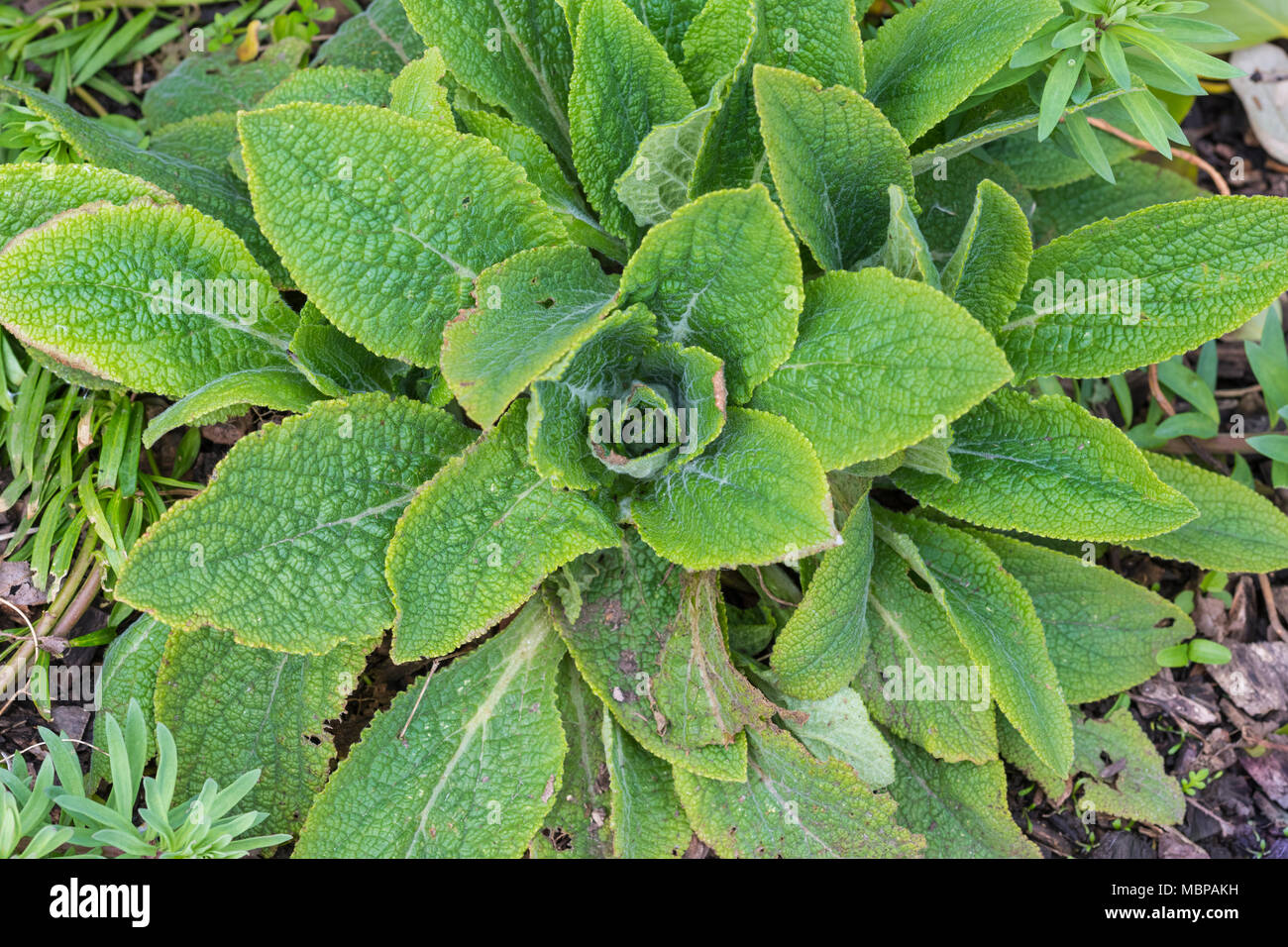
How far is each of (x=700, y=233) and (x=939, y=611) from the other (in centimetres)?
92

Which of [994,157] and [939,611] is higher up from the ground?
[994,157]

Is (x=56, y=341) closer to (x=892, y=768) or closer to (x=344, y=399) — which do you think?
(x=344, y=399)

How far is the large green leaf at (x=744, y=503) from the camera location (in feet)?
5.23

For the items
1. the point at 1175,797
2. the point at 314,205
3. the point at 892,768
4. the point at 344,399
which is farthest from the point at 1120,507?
the point at 314,205

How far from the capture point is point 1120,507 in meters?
1.80

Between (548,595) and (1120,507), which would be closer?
(1120,507)

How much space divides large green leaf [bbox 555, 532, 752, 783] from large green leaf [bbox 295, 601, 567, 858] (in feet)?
0.45

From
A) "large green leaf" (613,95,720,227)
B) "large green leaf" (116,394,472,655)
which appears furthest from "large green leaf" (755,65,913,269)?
"large green leaf" (116,394,472,655)

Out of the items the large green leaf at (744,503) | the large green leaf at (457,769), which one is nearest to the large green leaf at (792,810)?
the large green leaf at (457,769)

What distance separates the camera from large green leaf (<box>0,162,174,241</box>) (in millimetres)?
1800

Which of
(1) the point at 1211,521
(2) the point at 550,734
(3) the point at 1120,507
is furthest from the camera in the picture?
(1) the point at 1211,521

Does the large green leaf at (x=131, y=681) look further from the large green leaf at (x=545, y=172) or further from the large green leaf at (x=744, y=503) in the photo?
the large green leaf at (x=545, y=172)

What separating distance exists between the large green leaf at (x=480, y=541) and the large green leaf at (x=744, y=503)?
12 centimetres

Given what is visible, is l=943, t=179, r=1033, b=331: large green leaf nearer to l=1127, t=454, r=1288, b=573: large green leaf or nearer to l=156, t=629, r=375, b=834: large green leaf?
l=1127, t=454, r=1288, b=573: large green leaf
